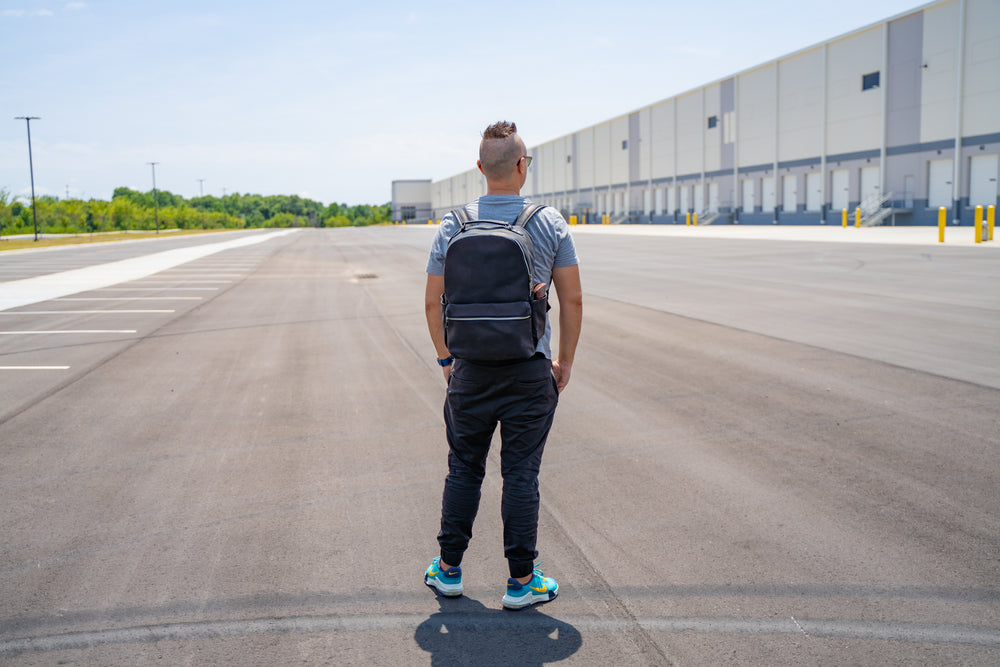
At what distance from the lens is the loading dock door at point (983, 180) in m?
37.6

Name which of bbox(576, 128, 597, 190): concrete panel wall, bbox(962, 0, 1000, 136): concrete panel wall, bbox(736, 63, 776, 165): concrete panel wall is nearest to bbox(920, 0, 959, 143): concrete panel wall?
bbox(962, 0, 1000, 136): concrete panel wall

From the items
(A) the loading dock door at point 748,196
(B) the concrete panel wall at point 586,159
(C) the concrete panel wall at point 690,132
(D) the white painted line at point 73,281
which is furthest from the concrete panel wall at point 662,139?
(D) the white painted line at point 73,281

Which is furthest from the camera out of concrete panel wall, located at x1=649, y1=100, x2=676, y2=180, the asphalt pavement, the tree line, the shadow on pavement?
the tree line

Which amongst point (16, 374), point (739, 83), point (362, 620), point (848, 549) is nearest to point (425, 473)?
point (362, 620)

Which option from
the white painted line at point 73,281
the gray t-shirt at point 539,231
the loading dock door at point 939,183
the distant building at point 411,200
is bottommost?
the white painted line at point 73,281

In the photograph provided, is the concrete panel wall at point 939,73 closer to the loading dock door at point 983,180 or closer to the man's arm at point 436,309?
the loading dock door at point 983,180

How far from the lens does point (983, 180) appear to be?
3812 centimetres

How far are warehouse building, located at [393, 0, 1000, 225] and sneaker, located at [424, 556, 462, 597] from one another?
137ft

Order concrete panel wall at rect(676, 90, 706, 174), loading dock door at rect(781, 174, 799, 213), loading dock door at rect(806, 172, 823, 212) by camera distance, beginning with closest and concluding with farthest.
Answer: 1. loading dock door at rect(806, 172, 823, 212)
2. loading dock door at rect(781, 174, 799, 213)
3. concrete panel wall at rect(676, 90, 706, 174)

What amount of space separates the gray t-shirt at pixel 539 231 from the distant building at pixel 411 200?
143528 millimetres

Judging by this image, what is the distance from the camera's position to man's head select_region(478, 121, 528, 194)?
3.43 meters

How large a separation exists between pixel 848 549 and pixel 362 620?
236 centimetres

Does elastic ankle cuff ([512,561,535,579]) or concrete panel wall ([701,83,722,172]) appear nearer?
elastic ankle cuff ([512,561,535,579])

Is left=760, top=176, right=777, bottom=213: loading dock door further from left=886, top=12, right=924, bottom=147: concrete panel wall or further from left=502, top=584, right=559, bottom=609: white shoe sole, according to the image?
left=502, top=584, right=559, bottom=609: white shoe sole
